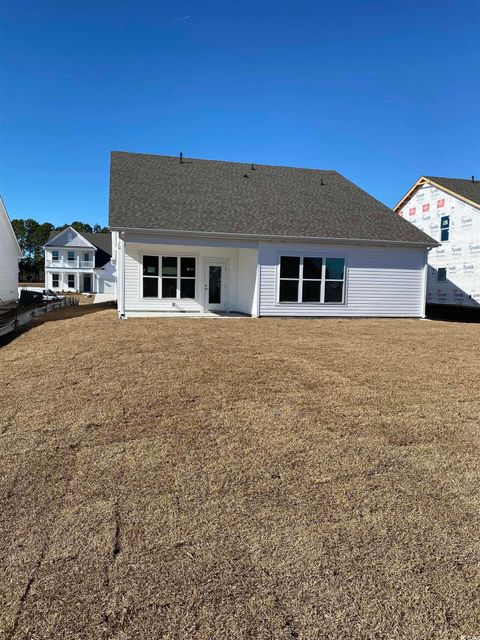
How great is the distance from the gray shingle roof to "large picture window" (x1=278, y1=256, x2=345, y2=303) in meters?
11.3

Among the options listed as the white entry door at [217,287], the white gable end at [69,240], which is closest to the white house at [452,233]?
the white entry door at [217,287]

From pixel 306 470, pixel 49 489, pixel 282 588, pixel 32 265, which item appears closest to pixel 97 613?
pixel 282 588

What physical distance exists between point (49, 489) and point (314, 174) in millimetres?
20167

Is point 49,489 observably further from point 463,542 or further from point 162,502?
point 463,542

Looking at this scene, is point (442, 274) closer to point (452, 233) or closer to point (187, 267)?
point (452, 233)

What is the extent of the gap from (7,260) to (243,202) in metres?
16.0

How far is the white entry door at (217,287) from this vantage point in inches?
691

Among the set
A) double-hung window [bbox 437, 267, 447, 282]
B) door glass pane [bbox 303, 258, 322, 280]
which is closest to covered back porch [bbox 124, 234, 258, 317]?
door glass pane [bbox 303, 258, 322, 280]

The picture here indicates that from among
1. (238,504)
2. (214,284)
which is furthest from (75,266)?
(238,504)

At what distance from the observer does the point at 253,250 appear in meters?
15.9

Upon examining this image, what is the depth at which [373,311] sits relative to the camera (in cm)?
1656

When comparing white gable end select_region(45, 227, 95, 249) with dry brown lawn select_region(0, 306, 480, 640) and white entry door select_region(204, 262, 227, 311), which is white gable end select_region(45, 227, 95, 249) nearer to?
white entry door select_region(204, 262, 227, 311)

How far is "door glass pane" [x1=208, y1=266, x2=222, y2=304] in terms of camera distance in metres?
17.5

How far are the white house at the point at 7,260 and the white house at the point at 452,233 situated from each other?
76.1 feet
